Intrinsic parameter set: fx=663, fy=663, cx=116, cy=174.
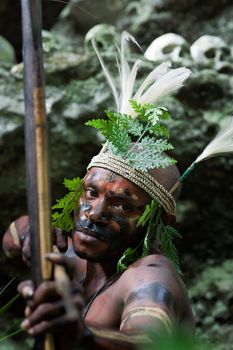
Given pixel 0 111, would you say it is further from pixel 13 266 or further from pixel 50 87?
pixel 13 266

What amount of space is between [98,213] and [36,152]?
0.66 metres

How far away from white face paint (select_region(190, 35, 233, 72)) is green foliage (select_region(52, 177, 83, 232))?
6.67 feet

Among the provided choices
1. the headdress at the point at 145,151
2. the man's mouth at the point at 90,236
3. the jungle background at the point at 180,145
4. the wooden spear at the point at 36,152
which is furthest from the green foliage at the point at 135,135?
the jungle background at the point at 180,145

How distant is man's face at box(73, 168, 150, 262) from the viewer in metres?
1.78

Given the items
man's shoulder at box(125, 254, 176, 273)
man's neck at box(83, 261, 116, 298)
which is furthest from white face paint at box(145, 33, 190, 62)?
man's shoulder at box(125, 254, 176, 273)

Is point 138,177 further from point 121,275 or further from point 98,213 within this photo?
point 121,275

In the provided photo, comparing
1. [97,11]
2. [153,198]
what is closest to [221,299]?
[153,198]

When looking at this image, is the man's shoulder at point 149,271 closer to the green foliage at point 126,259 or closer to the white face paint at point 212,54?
the green foliage at point 126,259

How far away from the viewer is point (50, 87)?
3.53 m

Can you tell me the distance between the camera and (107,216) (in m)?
1.79

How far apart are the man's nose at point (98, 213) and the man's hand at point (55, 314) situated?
2.33 ft

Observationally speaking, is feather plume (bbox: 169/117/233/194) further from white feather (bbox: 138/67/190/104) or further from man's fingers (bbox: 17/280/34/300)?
man's fingers (bbox: 17/280/34/300)

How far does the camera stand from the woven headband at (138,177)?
72.5 inches

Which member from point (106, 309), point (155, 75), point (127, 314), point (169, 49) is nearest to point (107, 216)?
point (106, 309)
